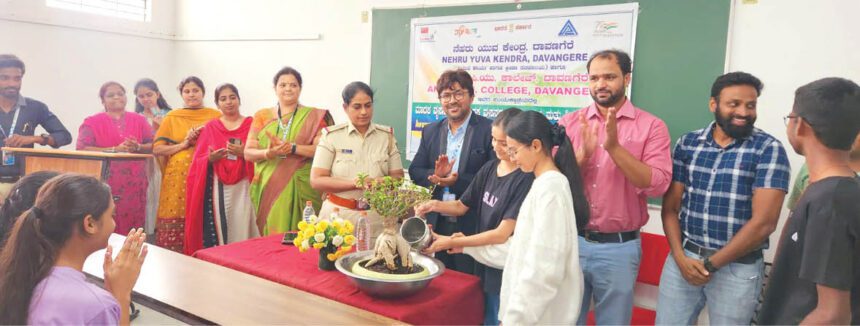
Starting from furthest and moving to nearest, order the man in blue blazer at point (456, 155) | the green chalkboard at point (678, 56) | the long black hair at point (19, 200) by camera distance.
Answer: the green chalkboard at point (678, 56) → the man in blue blazer at point (456, 155) → the long black hair at point (19, 200)

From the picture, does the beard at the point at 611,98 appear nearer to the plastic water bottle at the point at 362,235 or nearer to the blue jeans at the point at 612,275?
the blue jeans at the point at 612,275

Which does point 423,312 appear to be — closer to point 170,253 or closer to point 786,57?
point 170,253

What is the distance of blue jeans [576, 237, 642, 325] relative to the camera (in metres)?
2.08

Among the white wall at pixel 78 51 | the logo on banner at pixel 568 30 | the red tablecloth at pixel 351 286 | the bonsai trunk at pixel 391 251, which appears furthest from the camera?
the white wall at pixel 78 51

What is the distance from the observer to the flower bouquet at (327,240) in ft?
6.69

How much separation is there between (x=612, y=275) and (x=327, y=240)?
3.85ft

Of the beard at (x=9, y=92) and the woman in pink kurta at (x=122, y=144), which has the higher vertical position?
the beard at (x=9, y=92)

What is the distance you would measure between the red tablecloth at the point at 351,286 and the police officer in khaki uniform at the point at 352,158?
43cm

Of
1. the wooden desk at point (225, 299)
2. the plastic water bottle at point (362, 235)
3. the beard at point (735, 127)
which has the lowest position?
the wooden desk at point (225, 299)

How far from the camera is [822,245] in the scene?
118 cm

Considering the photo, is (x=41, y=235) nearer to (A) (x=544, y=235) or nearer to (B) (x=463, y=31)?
(A) (x=544, y=235)

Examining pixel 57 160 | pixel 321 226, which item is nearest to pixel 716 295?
pixel 321 226

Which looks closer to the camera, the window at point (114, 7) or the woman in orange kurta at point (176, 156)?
the woman in orange kurta at point (176, 156)

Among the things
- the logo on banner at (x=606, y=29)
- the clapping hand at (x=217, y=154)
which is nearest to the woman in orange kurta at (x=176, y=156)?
the clapping hand at (x=217, y=154)
